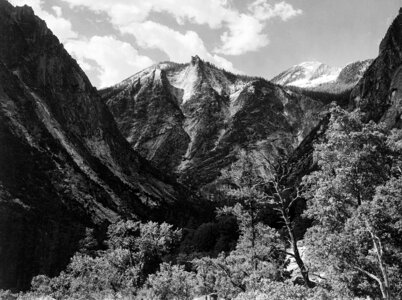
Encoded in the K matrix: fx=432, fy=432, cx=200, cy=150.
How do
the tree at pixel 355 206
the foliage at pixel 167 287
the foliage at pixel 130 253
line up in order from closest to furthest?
the tree at pixel 355 206, the foliage at pixel 130 253, the foliage at pixel 167 287

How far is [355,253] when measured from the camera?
22844mm

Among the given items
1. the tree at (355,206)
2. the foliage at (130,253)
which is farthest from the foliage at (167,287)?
the tree at (355,206)

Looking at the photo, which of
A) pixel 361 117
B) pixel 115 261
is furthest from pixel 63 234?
pixel 361 117

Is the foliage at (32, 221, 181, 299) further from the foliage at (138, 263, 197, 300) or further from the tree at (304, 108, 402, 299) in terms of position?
the tree at (304, 108, 402, 299)

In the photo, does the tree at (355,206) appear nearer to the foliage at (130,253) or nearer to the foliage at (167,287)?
the foliage at (130,253)

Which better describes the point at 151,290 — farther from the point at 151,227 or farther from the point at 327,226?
the point at 327,226

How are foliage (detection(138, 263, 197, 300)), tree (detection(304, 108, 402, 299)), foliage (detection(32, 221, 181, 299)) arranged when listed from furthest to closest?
1. foliage (detection(138, 263, 197, 300))
2. foliage (detection(32, 221, 181, 299))
3. tree (detection(304, 108, 402, 299))

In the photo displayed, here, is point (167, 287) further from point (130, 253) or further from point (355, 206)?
point (355, 206)

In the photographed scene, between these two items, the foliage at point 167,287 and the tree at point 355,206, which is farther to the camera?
the foliage at point 167,287

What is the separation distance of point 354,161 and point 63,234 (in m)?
151

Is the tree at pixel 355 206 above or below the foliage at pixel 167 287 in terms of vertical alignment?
above

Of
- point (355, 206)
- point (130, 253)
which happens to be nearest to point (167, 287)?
point (130, 253)

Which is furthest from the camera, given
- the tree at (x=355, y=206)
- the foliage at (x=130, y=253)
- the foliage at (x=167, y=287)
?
the foliage at (x=167, y=287)

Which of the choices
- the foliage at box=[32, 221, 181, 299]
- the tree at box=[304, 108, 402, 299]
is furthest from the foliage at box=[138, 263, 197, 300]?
the tree at box=[304, 108, 402, 299]
